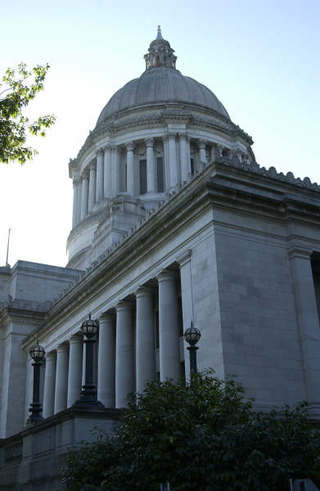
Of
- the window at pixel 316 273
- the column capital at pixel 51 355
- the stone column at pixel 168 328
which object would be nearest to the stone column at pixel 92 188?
the column capital at pixel 51 355

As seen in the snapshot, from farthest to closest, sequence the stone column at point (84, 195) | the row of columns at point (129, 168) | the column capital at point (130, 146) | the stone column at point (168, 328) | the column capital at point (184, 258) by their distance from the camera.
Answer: the stone column at point (84, 195)
the column capital at point (130, 146)
the row of columns at point (129, 168)
the stone column at point (168, 328)
the column capital at point (184, 258)

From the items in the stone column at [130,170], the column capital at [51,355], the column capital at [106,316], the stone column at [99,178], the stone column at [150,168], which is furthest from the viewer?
the stone column at [99,178]

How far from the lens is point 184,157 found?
178ft

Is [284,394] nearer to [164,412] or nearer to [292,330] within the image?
[292,330]

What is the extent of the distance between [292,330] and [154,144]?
116ft

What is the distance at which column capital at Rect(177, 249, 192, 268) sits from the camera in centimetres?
2500

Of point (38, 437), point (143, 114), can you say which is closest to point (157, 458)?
point (38, 437)

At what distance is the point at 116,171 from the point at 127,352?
93.7 ft

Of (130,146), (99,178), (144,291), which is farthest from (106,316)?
(130,146)

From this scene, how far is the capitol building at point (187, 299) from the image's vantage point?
73.7 ft

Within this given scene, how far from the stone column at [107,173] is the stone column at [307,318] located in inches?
1251

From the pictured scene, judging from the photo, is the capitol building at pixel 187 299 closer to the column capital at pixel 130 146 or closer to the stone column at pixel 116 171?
the stone column at pixel 116 171

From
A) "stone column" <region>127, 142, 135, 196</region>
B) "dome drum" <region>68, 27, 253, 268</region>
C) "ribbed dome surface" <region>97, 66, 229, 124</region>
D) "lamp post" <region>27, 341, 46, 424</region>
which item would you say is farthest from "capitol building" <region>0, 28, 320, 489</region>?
"ribbed dome surface" <region>97, 66, 229, 124</region>

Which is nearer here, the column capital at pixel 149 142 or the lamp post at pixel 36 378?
the lamp post at pixel 36 378
